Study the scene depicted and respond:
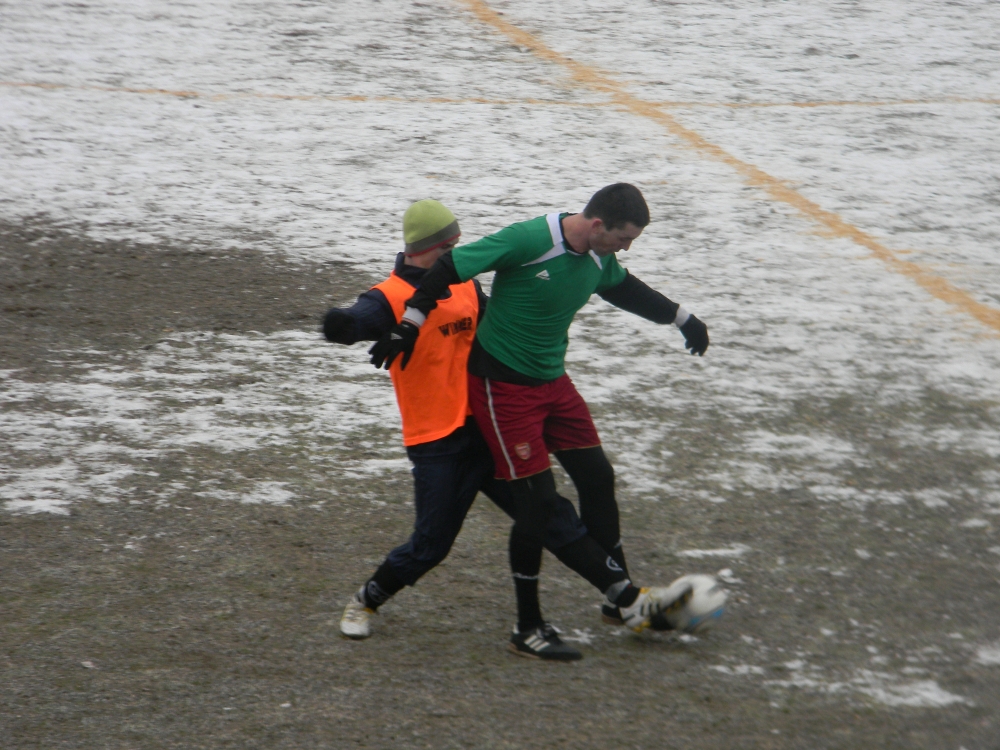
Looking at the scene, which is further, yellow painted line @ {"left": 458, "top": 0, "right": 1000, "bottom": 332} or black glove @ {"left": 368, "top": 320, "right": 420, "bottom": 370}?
yellow painted line @ {"left": 458, "top": 0, "right": 1000, "bottom": 332}

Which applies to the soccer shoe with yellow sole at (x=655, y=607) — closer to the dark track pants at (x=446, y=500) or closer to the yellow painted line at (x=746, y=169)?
the dark track pants at (x=446, y=500)

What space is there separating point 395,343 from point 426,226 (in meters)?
0.53

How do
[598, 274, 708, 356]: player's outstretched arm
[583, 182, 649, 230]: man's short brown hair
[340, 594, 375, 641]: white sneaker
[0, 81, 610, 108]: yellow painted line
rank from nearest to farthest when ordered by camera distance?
[583, 182, 649, 230]: man's short brown hair < [340, 594, 375, 641]: white sneaker < [598, 274, 708, 356]: player's outstretched arm < [0, 81, 610, 108]: yellow painted line

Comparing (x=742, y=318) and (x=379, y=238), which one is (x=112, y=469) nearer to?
(x=379, y=238)

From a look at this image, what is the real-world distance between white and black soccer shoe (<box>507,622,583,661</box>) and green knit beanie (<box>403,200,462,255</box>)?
1547 mm

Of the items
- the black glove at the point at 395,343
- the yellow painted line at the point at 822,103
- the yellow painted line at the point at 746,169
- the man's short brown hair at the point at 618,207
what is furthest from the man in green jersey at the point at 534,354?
the yellow painted line at the point at 822,103

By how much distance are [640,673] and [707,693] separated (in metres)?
0.27

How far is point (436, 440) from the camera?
421cm

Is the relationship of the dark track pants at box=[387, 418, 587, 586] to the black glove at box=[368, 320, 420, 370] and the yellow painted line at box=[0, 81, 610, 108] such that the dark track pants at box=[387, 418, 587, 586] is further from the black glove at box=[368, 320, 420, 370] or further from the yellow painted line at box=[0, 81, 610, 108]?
the yellow painted line at box=[0, 81, 610, 108]

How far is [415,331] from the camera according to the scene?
13.0ft

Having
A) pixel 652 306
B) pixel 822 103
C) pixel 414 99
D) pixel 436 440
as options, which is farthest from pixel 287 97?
pixel 436 440

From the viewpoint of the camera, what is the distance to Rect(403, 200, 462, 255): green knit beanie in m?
4.16

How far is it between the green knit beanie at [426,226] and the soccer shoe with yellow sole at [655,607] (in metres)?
1.60

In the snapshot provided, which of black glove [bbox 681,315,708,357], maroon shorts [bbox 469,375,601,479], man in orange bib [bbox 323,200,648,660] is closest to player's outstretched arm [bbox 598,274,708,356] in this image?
black glove [bbox 681,315,708,357]
